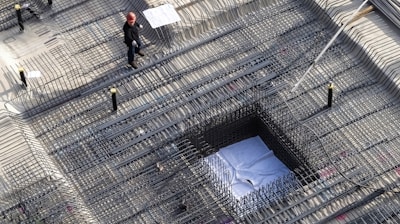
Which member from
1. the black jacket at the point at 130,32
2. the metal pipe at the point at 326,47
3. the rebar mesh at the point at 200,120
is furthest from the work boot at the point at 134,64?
the metal pipe at the point at 326,47

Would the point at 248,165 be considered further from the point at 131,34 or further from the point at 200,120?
the point at 131,34

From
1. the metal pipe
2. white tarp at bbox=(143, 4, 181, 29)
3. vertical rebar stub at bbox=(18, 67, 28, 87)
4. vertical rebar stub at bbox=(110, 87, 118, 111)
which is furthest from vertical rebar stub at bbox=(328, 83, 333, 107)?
vertical rebar stub at bbox=(18, 67, 28, 87)

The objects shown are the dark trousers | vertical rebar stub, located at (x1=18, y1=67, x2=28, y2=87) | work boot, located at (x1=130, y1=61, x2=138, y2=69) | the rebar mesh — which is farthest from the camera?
work boot, located at (x1=130, y1=61, x2=138, y2=69)

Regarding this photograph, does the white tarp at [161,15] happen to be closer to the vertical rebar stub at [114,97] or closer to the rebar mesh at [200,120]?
the rebar mesh at [200,120]

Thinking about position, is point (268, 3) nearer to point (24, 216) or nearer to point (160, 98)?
point (160, 98)

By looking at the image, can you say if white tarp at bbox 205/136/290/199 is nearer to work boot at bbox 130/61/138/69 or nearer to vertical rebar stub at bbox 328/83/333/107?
vertical rebar stub at bbox 328/83/333/107

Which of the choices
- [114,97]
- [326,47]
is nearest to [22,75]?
[114,97]
